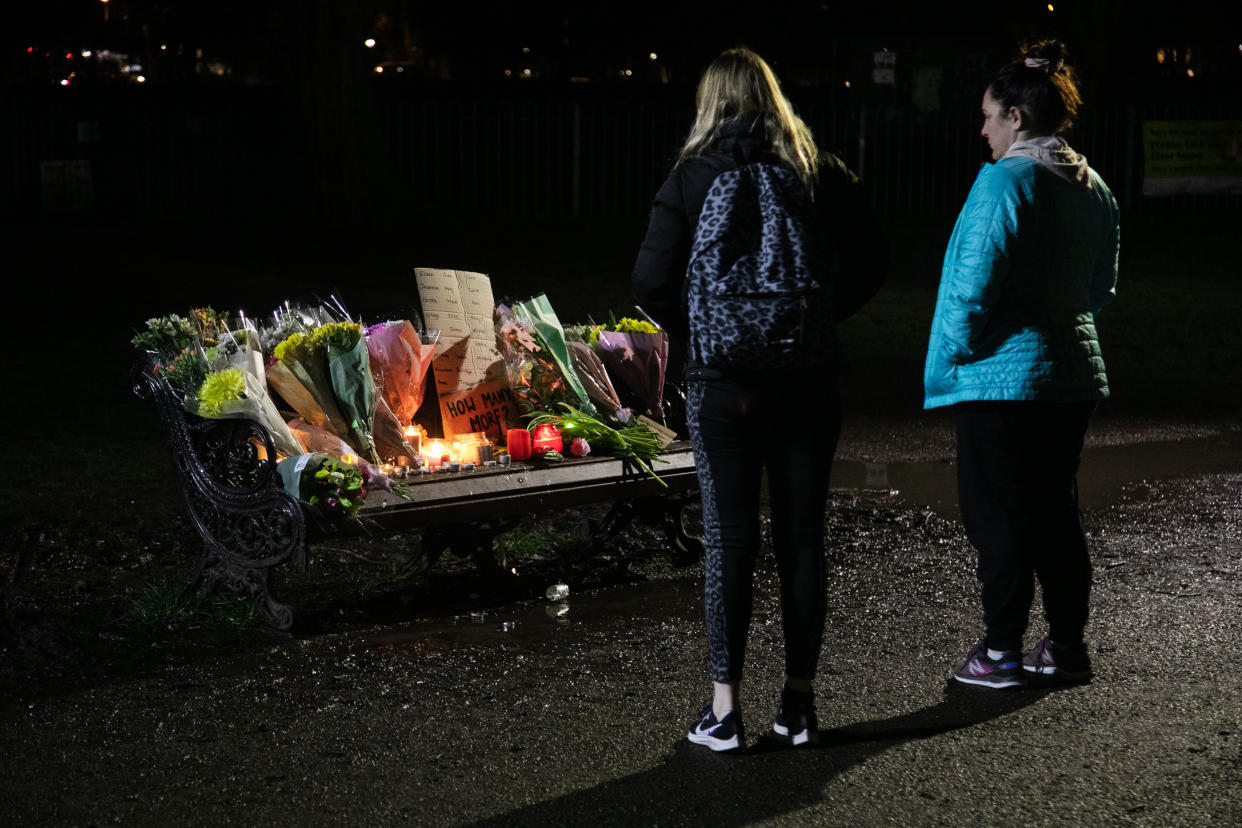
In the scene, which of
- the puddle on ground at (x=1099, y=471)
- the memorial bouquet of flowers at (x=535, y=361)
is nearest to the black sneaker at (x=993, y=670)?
the memorial bouquet of flowers at (x=535, y=361)

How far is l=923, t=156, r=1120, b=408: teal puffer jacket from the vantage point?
4.49m

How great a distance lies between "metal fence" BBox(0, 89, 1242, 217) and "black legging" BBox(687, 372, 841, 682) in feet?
61.7

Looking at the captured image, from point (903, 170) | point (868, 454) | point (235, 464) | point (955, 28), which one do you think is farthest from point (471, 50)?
point (235, 464)

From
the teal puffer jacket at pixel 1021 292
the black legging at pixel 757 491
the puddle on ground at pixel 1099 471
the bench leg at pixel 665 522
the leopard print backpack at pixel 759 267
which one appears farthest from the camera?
the puddle on ground at pixel 1099 471

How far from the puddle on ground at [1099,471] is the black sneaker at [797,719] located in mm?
3329

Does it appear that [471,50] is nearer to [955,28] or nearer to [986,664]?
[955,28]

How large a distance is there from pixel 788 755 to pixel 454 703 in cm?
108

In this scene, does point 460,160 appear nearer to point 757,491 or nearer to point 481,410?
point 481,410

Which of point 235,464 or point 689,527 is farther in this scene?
point 689,527

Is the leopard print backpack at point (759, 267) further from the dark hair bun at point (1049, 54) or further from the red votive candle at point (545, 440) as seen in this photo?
the red votive candle at point (545, 440)

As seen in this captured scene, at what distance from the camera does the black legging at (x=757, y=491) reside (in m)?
4.01

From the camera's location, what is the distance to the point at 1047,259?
4555mm

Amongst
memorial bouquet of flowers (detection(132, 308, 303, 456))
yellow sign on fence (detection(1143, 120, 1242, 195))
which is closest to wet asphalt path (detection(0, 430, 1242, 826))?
memorial bouquet of flowers (detection(132, 308, 303, 456))

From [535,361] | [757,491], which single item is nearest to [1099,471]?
[535,361]
